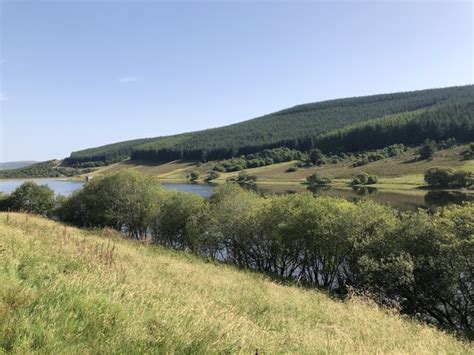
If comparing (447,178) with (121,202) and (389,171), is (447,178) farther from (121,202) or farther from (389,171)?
(121,202)

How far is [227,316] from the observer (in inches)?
272

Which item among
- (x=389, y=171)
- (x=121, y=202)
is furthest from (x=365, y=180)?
(x=121, y=202)

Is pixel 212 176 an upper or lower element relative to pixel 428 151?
lower

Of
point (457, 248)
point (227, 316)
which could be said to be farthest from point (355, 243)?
point (227, 316)

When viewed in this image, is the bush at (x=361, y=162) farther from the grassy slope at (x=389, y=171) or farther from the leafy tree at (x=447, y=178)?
the leafy tree at (x=447, y=178)

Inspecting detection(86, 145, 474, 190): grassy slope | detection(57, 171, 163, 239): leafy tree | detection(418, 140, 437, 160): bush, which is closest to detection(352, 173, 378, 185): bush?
detection(86, 145, 474, 190): grassy slope

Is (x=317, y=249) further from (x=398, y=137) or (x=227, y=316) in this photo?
(x=398, y=137)

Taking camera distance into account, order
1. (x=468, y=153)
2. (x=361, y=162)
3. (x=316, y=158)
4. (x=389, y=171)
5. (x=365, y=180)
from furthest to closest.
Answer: (x=316, y=158), (x=361, y=162), (x=389, y=171), (x=468, y=153), (x=365, y=180)

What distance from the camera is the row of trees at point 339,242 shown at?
21016 mm

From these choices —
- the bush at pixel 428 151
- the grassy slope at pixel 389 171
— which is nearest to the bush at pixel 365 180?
the grassy slope at pixel 389 171

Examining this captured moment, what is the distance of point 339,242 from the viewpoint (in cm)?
2644

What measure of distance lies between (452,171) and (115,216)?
317 ft

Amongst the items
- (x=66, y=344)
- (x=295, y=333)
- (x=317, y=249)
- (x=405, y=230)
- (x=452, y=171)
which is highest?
(x=66, y=344)

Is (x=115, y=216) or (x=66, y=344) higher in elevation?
(x=66, y=344)
